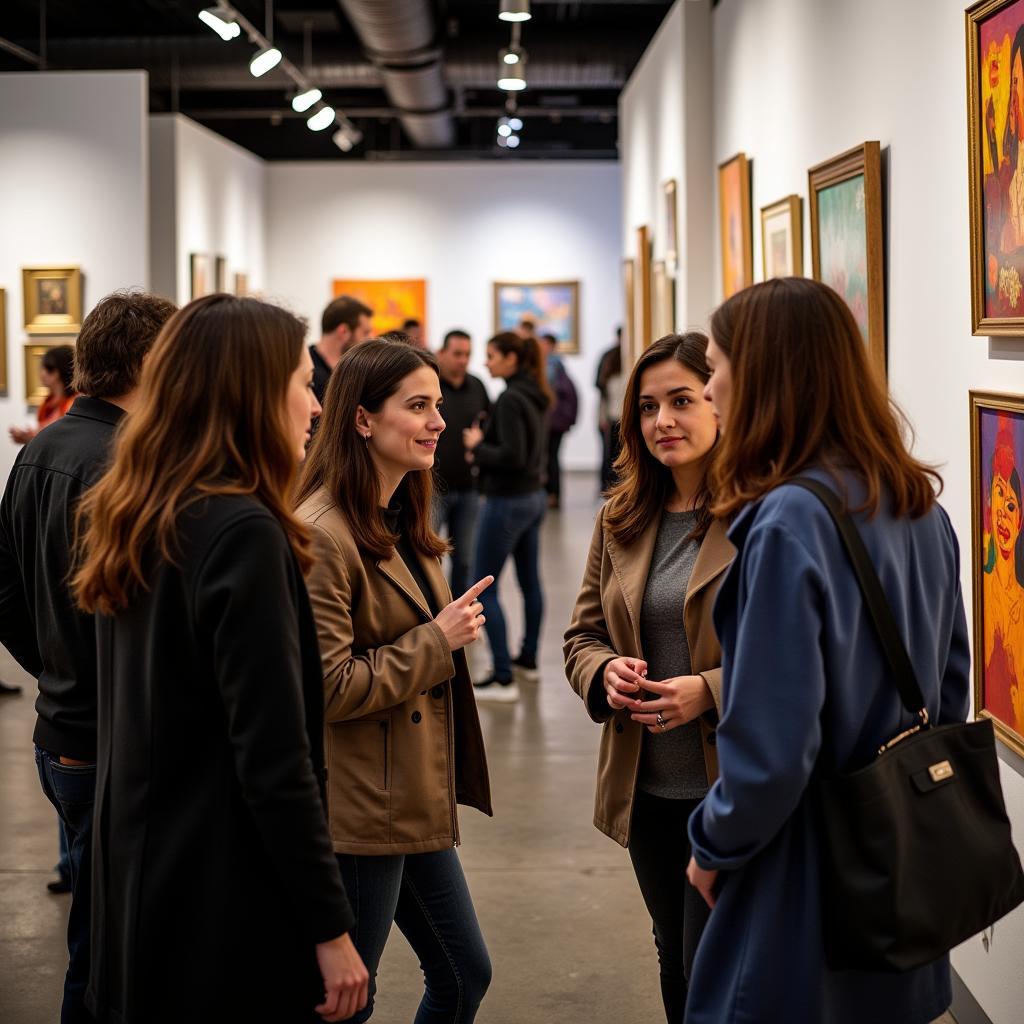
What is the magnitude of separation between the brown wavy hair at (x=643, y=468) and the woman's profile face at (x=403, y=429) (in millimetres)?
405

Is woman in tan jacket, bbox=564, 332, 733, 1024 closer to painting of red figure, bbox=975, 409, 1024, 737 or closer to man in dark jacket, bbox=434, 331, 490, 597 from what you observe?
painting of red figure, bbox=975, 409, 1024, 737

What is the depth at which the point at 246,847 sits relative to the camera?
1894 millimetres

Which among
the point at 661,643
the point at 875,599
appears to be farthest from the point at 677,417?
the point at 875,599

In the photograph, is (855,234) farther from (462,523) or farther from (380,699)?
(462,523)

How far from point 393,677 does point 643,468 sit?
2.30 ft

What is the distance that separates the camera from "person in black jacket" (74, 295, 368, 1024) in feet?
6.03

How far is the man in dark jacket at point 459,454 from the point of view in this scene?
299 inches

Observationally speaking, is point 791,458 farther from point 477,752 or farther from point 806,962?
point 477,752

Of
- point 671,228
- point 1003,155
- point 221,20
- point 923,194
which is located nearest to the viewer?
→ point 1003,155

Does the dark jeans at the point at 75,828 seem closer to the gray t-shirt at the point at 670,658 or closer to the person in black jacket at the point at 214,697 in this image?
the person in black jacket at the point at 214,697

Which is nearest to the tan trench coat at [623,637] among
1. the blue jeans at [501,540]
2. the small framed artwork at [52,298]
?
the blue jeans at [501,540]

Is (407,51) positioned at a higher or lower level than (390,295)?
higher

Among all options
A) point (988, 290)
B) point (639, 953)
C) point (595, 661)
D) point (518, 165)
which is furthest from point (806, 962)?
point (518, 165)

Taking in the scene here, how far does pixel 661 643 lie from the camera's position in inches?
107
